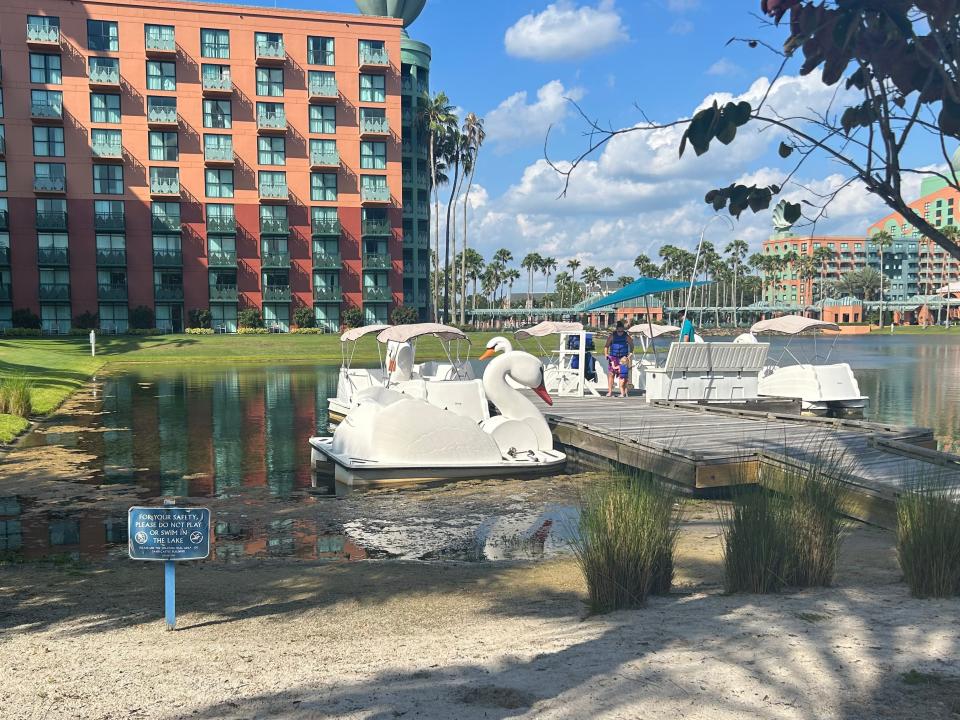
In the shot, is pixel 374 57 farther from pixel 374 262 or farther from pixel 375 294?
pixel 375 294

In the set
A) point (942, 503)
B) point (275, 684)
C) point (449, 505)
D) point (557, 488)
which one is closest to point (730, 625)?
point (942, 503)

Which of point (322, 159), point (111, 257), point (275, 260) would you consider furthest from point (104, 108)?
point (275, 260)

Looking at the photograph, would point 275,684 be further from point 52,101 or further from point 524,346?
point 52,101

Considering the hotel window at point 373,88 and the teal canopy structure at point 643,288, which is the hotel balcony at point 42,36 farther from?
the teal canopy structure at point 643,288

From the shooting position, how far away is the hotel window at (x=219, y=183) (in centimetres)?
5969

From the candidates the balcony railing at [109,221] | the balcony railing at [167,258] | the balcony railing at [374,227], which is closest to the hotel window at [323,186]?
the balcony railing at [374,227]

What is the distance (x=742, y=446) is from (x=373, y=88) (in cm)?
5601

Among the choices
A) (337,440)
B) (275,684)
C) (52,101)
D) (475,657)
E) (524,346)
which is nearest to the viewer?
(275,684)

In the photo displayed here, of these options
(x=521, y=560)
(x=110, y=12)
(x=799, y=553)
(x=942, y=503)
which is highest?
(x=110, y=12)

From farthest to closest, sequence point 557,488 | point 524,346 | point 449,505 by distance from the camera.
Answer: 1. point 524,346
2. point 557,488
3. point 449,505

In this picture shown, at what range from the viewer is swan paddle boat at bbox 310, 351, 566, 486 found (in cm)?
1239

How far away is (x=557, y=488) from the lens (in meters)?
12.3

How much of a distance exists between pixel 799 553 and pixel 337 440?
8.79 meters

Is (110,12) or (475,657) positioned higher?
(110,12)
